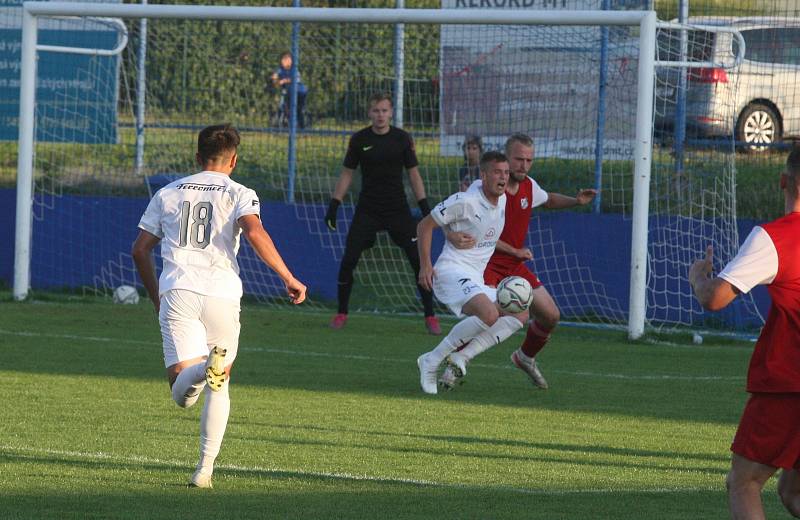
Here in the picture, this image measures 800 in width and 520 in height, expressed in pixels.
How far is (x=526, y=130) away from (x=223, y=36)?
14.5 ft

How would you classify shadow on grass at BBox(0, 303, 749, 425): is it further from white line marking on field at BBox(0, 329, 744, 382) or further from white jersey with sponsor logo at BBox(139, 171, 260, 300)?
white jersey with sponsor logo at BBox(139, 171, 260, 300)

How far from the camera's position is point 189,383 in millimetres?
6402

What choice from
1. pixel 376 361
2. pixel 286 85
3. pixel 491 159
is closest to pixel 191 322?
pixel 491 159

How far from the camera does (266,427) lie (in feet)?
27.1

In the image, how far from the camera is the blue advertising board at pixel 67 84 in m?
17.1

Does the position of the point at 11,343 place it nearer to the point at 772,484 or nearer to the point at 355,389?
the point at 355,389

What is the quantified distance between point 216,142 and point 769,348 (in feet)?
9.50

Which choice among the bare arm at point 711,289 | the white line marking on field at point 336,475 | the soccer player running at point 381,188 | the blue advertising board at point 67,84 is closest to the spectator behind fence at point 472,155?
the soccer player running at point 381,188

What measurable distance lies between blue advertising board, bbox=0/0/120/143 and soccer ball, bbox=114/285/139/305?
243cm

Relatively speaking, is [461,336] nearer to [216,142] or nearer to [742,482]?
[216,142]

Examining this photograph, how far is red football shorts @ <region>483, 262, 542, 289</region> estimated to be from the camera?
1020 centimetres

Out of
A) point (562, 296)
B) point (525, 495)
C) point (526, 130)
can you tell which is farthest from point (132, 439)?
point (526, 130)

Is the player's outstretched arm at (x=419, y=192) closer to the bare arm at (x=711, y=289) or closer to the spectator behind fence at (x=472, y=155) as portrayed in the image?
the spectator behind fence at (x=472, y=155)

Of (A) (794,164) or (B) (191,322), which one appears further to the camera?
(B) (191,322)
